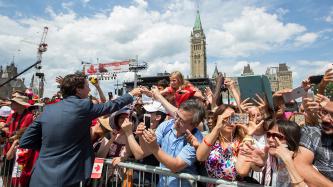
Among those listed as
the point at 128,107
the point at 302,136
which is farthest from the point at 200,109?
the point at 128,107

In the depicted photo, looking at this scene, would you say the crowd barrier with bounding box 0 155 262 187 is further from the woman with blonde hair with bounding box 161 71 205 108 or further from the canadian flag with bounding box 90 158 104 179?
the woman with blonde hair with bounding box 161 71 205 108

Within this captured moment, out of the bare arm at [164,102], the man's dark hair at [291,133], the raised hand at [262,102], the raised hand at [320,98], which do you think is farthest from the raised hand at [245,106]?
the bare arm at [164,102]

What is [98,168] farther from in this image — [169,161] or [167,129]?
[169,161]

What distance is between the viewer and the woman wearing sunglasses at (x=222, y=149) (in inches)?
89.9

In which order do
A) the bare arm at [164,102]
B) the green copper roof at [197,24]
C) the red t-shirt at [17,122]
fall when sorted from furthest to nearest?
the green copper roof at [197,24] → the red t-shirt at [17,122] → the bare arm at [164,102]

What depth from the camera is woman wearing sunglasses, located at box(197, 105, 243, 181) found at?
228 cm

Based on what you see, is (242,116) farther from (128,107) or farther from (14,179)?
(14,179)

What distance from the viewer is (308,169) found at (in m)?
2.16

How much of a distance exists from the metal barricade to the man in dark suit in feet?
1.51

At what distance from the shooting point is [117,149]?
3637mm

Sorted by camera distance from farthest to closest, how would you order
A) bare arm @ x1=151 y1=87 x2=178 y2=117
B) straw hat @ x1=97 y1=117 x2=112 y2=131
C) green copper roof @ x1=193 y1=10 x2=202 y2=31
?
green copper roof @ x1=193 y1=10 x2=202 y2=31 → straw hat @ x1=97 y1=117 x2=112 y2=131 → bare arm @ x1=151 y1=87 x2=178 y2=117

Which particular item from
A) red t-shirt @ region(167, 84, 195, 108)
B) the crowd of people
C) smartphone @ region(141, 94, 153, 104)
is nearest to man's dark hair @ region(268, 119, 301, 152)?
the crowd of people

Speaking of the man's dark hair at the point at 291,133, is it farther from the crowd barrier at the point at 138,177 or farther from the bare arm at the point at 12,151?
the bare arm at the point at 12,151

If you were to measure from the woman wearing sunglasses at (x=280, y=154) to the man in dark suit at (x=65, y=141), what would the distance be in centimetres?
157
